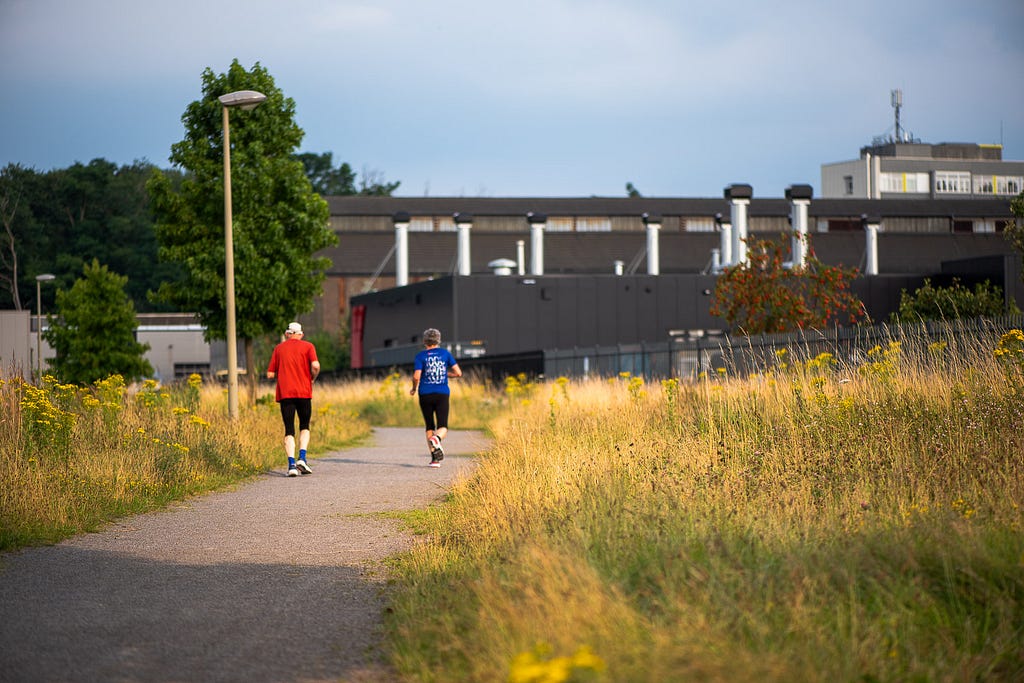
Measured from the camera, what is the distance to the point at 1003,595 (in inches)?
209

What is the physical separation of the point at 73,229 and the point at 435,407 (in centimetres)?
5678

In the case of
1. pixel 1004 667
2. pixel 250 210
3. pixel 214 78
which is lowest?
pixel 1004 667

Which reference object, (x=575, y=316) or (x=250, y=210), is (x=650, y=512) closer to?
(x=250, y=210)

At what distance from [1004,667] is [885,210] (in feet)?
237

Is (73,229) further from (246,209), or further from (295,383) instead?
(295,383)

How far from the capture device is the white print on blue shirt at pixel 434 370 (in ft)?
48.6

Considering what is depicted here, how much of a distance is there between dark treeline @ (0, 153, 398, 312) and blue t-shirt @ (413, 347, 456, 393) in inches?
1021

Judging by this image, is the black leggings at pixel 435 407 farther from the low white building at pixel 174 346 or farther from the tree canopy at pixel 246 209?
the low white building at pixel 174 346

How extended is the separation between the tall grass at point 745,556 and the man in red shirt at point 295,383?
3.75 m

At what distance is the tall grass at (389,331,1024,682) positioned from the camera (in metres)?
4.46

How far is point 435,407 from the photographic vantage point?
15.0 m

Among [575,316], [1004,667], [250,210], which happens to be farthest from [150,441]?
[575,316]

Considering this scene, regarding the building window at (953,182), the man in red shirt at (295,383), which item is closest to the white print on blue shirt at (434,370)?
the man in red shirt at (295,383)

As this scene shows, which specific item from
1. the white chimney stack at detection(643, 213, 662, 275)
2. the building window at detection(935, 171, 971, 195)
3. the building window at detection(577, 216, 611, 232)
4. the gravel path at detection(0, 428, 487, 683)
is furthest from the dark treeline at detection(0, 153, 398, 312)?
the building window at detection(935, 171, 971, 195)
